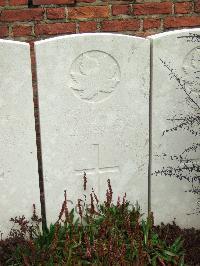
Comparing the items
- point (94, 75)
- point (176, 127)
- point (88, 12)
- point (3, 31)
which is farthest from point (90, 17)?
point (176, 127)

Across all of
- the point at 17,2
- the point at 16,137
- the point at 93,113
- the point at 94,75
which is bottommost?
the point at 16,137

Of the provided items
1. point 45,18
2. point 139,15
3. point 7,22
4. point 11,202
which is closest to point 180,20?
point 139,15

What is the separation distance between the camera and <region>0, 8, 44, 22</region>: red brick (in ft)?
A: 11.8

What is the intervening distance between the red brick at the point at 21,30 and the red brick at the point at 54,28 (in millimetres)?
65

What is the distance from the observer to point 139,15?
3.78 m

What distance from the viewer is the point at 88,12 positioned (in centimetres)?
369

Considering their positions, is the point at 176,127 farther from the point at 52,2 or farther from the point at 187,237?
the point at 52,2

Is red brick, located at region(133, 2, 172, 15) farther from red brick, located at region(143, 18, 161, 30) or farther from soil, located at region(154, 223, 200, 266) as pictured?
soil, located at region(154, 223, 200, 266)

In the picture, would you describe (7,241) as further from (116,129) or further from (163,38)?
(163,38)

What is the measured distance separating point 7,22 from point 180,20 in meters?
1.50

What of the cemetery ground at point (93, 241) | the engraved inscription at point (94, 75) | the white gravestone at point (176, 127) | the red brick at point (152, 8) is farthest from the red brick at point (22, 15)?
the cemetery ground at point (93, 241)

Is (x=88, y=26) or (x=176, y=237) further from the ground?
(x=88, y=26)

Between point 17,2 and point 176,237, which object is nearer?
point 176,237

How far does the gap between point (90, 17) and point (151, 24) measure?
0.54 m
